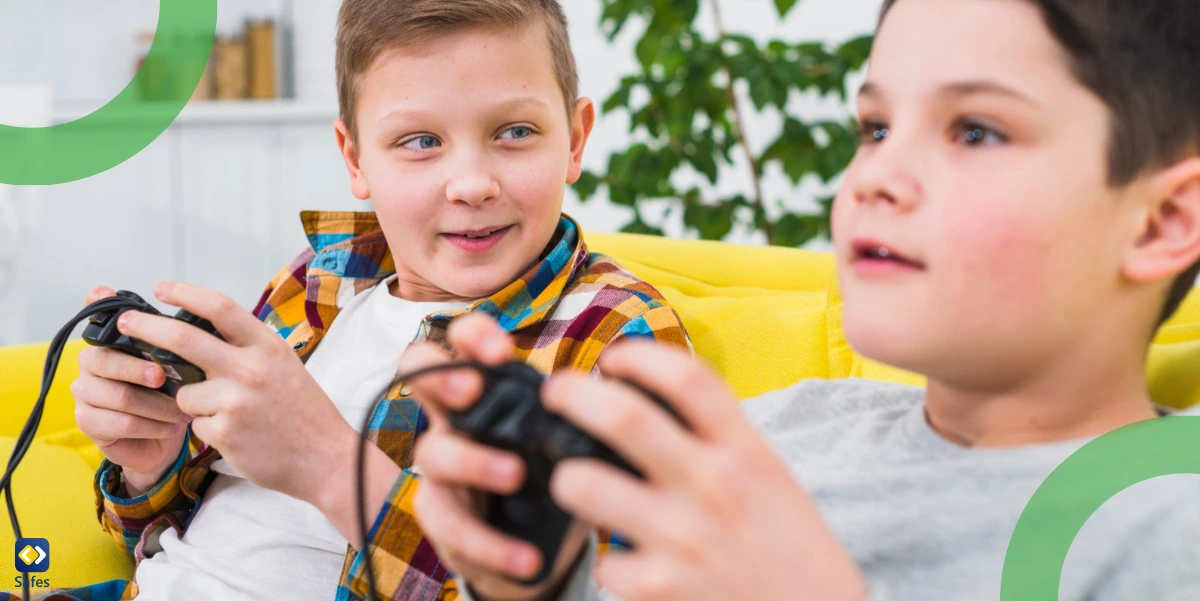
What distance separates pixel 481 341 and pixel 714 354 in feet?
1.97

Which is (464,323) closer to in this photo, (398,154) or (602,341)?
(602,341)

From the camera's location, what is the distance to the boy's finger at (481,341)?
0.45m

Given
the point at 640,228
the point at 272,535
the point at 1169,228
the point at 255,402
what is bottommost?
the point at 640,228

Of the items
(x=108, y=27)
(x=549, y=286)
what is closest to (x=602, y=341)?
(x=549, y=286)

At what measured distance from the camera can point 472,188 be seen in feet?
3.12

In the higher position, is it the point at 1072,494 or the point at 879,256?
the point at 879,256

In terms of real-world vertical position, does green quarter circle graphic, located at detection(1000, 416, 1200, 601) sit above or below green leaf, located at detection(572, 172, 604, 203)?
above

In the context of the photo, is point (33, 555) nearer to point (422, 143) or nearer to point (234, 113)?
point (422, 143)

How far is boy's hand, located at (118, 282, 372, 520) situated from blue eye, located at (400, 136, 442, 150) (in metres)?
0.29

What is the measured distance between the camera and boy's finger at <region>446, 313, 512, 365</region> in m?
0.45

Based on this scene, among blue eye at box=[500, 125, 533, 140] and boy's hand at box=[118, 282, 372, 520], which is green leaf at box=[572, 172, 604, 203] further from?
boy's hand at box=[118, 282, 372, 520]

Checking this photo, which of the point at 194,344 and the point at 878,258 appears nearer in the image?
the point at 878,258

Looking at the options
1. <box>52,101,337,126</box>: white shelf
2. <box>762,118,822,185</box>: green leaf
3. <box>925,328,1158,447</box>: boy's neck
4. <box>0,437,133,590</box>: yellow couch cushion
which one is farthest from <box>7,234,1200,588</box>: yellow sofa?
<box>52,101,337,126</box>: white shelf

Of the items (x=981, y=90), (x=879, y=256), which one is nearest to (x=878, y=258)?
(x=879, y=256)
